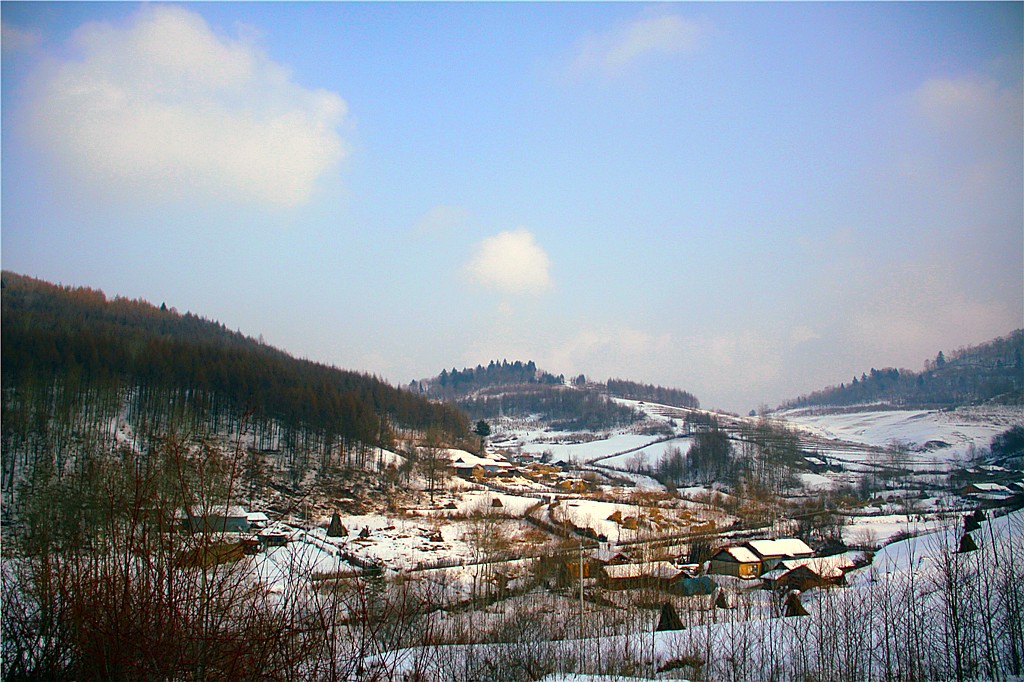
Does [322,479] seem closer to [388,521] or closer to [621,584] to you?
[388,521]

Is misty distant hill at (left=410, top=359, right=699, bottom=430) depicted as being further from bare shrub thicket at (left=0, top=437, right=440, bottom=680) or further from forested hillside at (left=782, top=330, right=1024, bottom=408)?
bare shrub thicket at (left=0, top=437, right=440, bottom=680)

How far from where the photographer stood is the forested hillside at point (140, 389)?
115ft

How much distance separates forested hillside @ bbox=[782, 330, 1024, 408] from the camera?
105812mm

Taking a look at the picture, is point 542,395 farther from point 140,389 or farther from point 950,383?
point 140,389

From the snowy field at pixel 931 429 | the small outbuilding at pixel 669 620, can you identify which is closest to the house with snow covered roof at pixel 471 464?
the small outbuilding at pixel 669 620

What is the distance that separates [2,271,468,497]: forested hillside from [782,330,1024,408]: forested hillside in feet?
302

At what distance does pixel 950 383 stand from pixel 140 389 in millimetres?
155660

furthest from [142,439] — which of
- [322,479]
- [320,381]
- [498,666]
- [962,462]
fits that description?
[962,462]

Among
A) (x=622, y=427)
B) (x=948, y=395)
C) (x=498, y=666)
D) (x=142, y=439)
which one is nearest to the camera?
(x=498, y=666)

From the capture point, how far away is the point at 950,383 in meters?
138

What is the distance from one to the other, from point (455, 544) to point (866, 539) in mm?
18298

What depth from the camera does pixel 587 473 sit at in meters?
62.6

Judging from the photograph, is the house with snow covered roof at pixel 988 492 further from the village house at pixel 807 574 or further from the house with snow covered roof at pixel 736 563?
the house with snow covered roof at pixel 736 563

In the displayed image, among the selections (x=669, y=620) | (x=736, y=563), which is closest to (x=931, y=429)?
(x=736, y=563)
